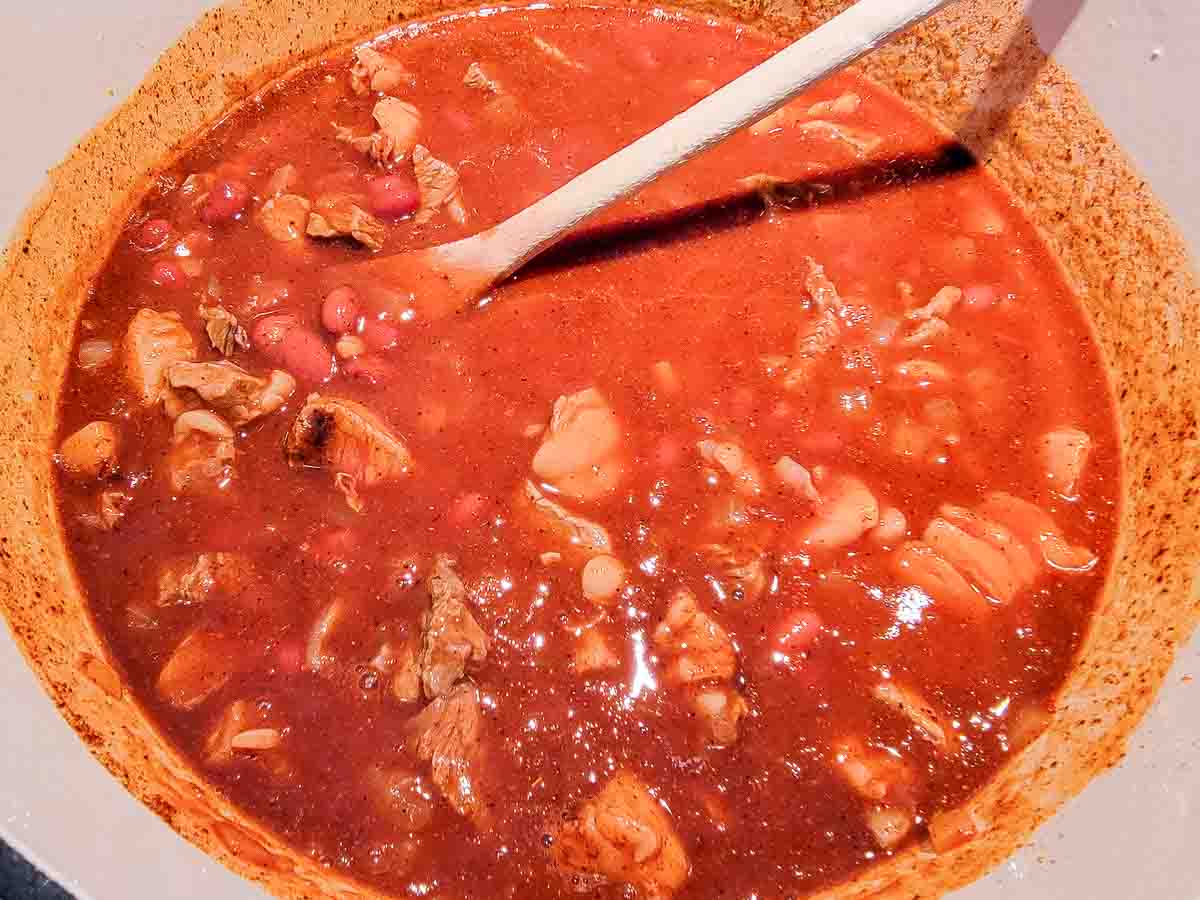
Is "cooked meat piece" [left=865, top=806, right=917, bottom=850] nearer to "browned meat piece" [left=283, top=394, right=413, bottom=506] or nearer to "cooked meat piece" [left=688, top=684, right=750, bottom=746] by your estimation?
"cooked meat piece" [left=688, top=684, right=750, bottom=746]

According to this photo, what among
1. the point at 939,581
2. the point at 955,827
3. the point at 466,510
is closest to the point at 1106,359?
the point at 939,581

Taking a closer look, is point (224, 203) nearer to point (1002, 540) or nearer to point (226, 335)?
point (226, 335)

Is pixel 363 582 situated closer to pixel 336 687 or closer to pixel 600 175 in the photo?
pixel 336 687

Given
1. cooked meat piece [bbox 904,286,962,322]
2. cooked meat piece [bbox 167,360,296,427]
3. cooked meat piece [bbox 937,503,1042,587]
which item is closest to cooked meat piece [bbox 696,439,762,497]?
cooked meat piece [bbox 937,503,1042,587]

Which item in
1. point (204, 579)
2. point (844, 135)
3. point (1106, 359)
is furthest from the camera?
point (844, 135)

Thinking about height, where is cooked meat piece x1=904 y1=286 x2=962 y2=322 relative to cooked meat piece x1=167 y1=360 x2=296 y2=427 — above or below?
above

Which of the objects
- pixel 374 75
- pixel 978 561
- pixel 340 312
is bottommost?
pixel 978 561
